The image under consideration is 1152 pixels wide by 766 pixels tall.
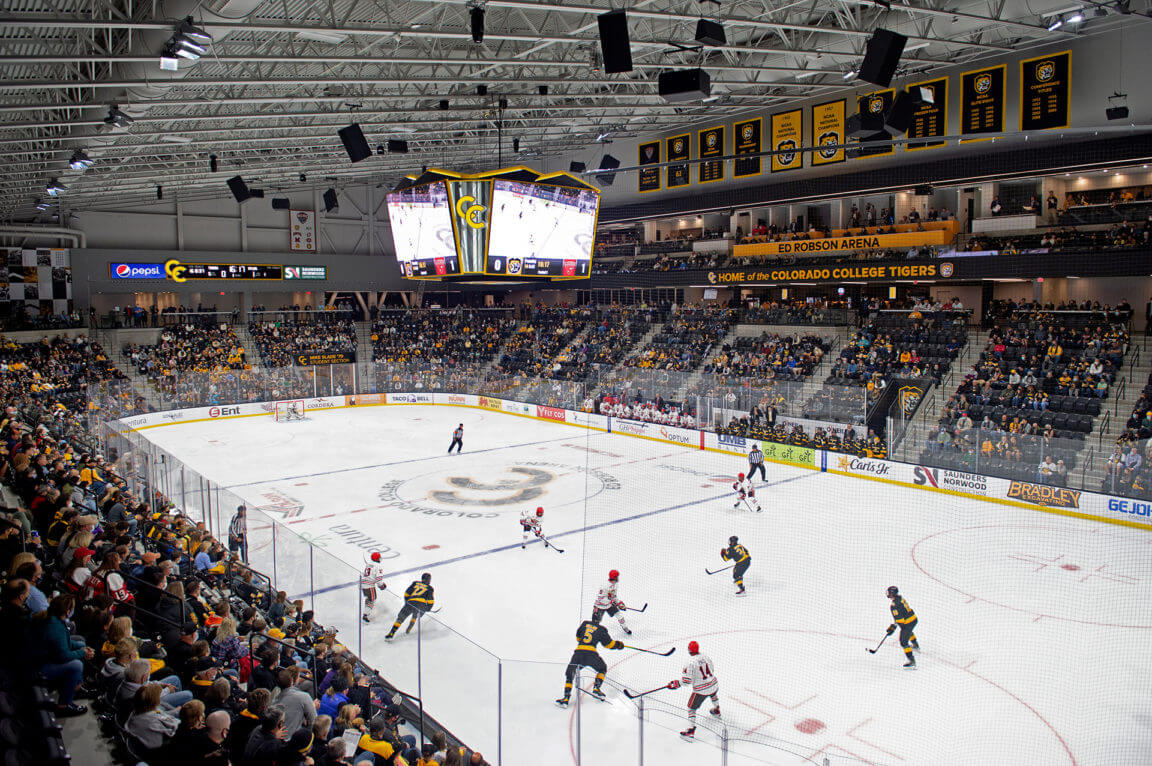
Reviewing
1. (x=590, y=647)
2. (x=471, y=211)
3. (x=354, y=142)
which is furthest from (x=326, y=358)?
(x=590, y=647)

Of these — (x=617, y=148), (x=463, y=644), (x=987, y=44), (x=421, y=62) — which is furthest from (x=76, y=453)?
(x=617, y=148)

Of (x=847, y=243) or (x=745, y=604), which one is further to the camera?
(x=847, y=243)

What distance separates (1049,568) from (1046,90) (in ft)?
49.6

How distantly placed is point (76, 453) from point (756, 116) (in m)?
24.0

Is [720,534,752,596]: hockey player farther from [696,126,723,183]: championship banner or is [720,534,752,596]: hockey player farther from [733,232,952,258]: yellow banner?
[696,126,723,183]: championship banner

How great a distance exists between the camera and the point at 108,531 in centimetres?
842

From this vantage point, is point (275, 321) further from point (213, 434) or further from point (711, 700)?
point (711, 700)

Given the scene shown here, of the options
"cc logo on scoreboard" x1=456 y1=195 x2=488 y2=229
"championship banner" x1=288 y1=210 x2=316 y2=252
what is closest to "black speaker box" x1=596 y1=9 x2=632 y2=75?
"cc logo on scoreboard" x1=456 y1=195 x2=488 y2=229

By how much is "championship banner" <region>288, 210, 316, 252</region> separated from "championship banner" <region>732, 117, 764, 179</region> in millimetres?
24738

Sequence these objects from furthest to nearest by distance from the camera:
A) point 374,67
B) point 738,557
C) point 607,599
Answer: point 374,67 → point 738,557 → point 607,599

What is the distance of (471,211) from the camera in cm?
1934

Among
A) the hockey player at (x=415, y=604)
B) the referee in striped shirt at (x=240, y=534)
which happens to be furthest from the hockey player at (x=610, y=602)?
the referee in striped shirt at (x=240, y=534)

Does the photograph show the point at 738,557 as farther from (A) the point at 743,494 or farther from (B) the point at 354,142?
(B) the point at 354,142

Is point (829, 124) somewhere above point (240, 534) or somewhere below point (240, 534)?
above
